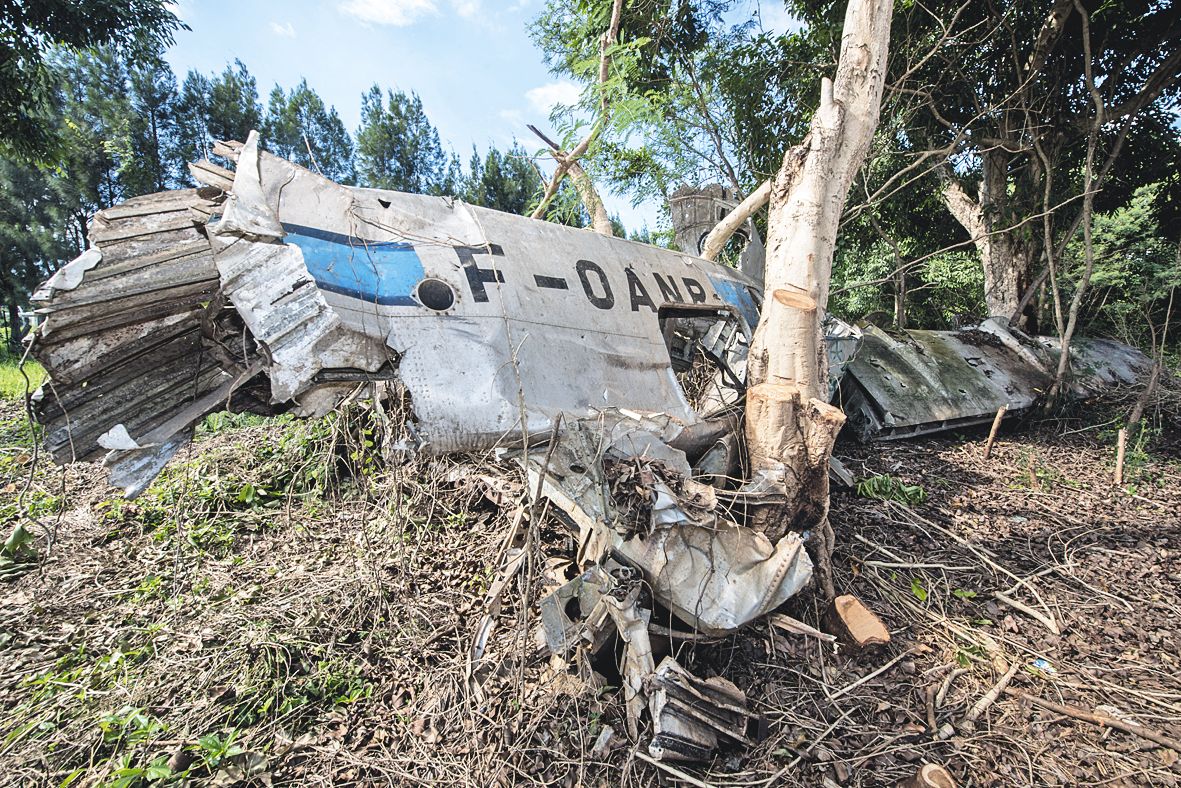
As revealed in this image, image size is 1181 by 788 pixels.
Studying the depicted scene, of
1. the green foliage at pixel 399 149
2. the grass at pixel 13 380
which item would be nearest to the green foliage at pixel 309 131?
the green foliage at pixel 399 149

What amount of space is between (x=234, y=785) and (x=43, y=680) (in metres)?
1.58

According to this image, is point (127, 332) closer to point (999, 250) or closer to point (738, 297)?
point (738, 297)

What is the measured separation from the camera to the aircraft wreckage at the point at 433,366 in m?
2.43

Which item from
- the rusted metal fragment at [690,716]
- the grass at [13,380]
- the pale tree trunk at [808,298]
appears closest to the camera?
the rusted metal fragment at [690,716]

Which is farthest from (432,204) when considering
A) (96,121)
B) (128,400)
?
(96,121)

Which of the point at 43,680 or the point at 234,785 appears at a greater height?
the point at 43,680

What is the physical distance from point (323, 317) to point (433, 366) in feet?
2.16

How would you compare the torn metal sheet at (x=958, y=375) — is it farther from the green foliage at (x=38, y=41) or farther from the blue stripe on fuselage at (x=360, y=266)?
the green foliage at (x=38, y=41)

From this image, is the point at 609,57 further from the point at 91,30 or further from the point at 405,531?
the point at 91,30

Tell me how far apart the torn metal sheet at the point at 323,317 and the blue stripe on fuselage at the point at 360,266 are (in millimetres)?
11

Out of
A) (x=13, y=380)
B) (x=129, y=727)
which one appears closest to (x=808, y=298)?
(x=129, y=727)

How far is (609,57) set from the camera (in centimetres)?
792

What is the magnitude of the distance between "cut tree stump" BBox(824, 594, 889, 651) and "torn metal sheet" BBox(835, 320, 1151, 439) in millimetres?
3456

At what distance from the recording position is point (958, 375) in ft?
22.2
